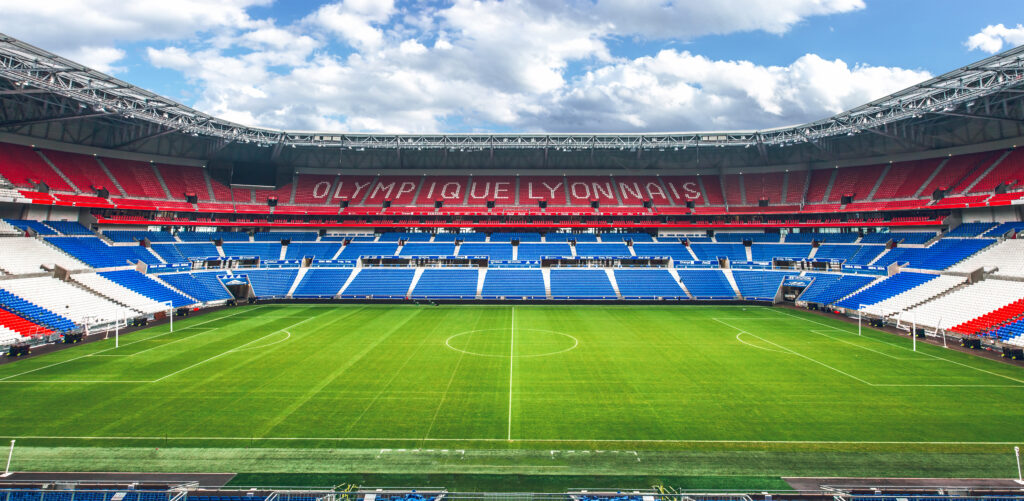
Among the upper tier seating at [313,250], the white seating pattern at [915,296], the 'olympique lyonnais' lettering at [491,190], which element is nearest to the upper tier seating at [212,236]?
the upper tier seating at [313,250]

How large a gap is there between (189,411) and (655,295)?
3731cm

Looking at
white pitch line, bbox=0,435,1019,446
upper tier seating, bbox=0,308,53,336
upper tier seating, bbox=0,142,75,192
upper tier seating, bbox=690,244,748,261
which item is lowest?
white pitch line, bbox=0,435,1019,446

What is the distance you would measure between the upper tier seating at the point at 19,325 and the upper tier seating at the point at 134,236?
720 inches

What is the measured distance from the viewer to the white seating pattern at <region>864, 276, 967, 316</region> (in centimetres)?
3161

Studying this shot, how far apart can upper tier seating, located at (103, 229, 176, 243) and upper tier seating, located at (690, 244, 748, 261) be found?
2148 inches

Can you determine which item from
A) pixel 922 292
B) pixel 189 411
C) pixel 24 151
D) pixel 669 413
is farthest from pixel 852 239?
pixel 24 151

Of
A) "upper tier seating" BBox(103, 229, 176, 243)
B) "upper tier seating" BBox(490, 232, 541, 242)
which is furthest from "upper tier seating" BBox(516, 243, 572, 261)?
"upper tier seating" BBox(103, 229, 176, 243)

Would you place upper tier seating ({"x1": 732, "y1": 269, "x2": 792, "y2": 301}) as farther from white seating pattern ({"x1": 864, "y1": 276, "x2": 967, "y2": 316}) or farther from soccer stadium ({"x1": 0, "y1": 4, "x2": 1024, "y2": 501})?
white seating pattern ({"x1": 864, "y1": 276, "x2": 967, "y2": 316})

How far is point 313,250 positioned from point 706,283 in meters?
41.6

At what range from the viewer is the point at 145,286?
3566 centimetres

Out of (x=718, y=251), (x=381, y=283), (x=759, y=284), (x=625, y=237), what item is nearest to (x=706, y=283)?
(x=759, y=284)

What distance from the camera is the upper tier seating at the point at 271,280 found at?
44219 mm

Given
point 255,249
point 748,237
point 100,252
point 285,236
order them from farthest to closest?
point 285,236, point 748,237, point 255,249, point 100,252

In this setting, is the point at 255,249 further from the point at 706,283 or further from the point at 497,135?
the point at 706,283
